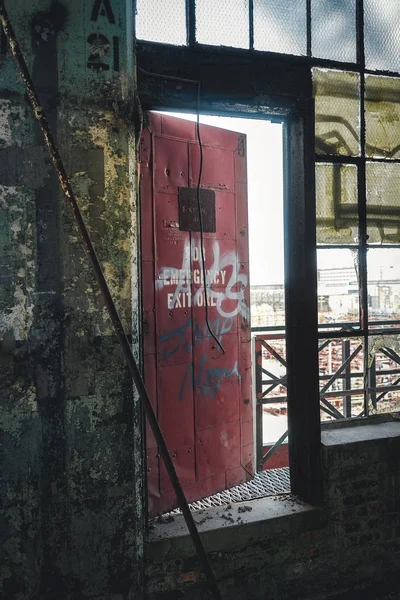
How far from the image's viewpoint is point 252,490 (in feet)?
10.1

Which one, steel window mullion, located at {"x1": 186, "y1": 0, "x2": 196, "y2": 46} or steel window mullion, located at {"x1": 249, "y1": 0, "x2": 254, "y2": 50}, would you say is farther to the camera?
steel window mullion, located at {"x1": 249, "y1": 0, "x2": 254, "y2": 50}

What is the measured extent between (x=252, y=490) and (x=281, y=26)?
316cm

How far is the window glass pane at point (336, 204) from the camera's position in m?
2.54

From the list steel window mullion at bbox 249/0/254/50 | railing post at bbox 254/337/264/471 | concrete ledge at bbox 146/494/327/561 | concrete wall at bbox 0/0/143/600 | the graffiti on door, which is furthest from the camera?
railing post at bbox 254/337/264/471

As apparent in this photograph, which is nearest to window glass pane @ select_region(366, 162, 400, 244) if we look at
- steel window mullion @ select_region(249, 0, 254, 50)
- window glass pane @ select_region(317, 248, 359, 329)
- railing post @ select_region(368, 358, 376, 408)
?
window glass pane @ select_region(317, 248, 359, 329)

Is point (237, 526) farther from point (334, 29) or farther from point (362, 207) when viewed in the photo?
point (334, 29)

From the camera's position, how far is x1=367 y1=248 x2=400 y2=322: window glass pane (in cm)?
264

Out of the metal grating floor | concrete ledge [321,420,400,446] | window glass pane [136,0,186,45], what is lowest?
the metal grating floor

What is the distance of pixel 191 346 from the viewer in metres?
3.05

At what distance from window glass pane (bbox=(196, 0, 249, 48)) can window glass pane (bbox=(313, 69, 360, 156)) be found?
51 cm

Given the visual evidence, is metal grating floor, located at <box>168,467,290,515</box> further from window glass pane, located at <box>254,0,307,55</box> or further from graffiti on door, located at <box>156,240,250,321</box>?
window glass pane, located at <box>254,0,307,55</box>

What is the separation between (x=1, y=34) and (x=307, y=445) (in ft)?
8.53

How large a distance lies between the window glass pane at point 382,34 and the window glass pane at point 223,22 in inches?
32.7

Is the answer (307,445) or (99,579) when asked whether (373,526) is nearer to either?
(307,445)
